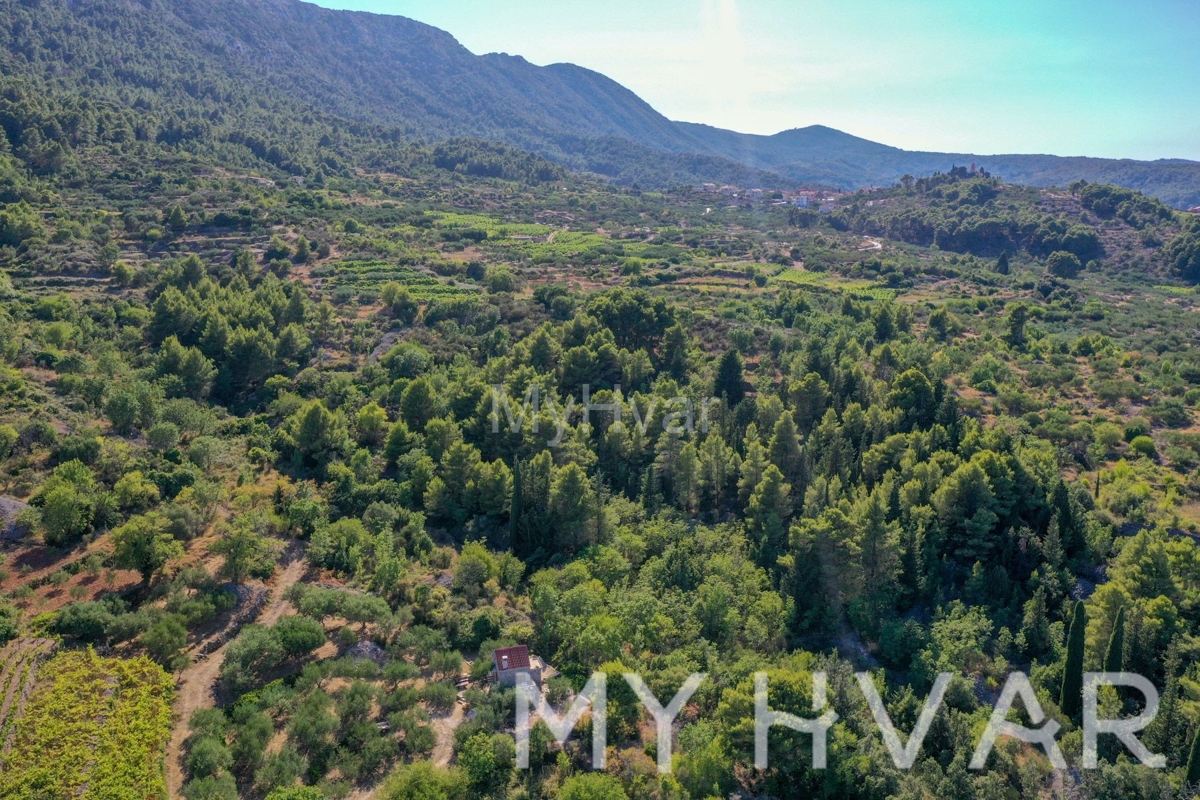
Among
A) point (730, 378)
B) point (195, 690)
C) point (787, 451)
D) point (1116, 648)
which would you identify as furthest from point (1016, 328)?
point (195, 690)

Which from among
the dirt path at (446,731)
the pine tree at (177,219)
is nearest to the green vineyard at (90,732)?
the dirt path at (446,731)

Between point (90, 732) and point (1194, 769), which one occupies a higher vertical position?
point (1194, 769)

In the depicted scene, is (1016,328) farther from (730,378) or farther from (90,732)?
(90,732)

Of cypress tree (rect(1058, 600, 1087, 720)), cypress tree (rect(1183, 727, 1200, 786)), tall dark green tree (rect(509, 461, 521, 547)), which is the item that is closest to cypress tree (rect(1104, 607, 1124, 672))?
cypress tree (rect(1058, 600, 1087, 720))

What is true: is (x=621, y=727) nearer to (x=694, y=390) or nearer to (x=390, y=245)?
(x=694, y=390)

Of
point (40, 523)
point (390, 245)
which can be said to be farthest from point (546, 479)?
point (390, 245)

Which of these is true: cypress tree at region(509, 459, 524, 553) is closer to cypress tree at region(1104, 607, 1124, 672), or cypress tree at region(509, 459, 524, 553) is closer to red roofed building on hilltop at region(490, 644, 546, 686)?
red roofed building on hilltop at region(490, 644, 546, 686)

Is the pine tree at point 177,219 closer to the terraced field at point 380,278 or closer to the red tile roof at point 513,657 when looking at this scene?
the terraced field at point 380,278
